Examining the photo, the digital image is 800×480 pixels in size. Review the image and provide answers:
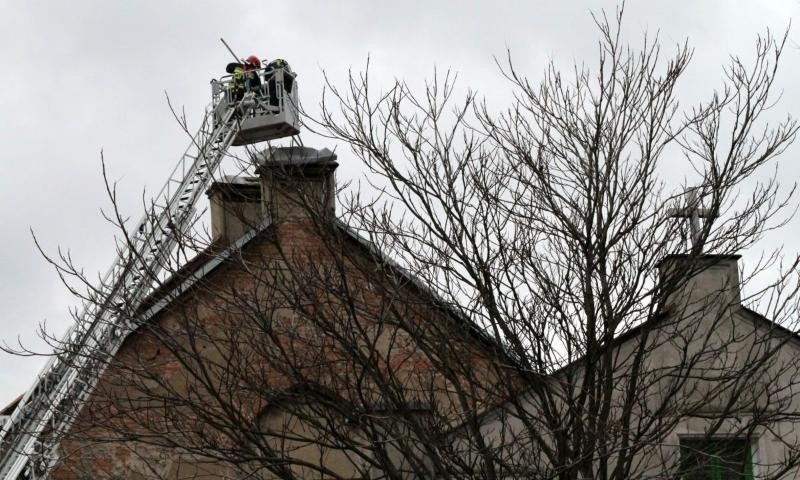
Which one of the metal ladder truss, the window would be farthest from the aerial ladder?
the window

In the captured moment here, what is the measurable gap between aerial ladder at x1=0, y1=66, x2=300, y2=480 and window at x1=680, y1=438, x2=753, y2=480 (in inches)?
175

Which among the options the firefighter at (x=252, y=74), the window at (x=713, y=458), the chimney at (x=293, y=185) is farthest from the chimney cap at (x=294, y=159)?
the firefighter at (x=252, y=74)

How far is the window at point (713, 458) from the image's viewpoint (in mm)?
9664

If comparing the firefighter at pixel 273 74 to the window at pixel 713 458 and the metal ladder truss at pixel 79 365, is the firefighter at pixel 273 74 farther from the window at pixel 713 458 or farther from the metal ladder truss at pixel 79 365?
the window at pixel 713 458

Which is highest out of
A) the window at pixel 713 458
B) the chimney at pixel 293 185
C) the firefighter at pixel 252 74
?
the firefighter at pixel 252 74

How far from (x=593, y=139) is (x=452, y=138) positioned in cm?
123

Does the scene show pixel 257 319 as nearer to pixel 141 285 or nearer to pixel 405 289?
pixel 405 289

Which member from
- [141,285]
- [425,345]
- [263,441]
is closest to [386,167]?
[425,345]

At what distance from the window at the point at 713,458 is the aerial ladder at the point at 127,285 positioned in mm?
4437

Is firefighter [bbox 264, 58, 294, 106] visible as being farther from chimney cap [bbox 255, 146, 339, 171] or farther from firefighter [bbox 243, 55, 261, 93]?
chimney cap [bbox 255, 146, 339, 171]

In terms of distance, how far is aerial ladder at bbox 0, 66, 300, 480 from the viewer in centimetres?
1155

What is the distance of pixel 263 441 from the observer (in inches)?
396

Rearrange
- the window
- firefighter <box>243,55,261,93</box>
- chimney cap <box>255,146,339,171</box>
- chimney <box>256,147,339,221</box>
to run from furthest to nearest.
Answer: firefighter <box>243,55,261,93</box>, chimney cap <box>255,146,339,171</box>, chimney <box>256,147,339,221</box>, the window

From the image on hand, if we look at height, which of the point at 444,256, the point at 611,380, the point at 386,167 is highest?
the point at 386,167
